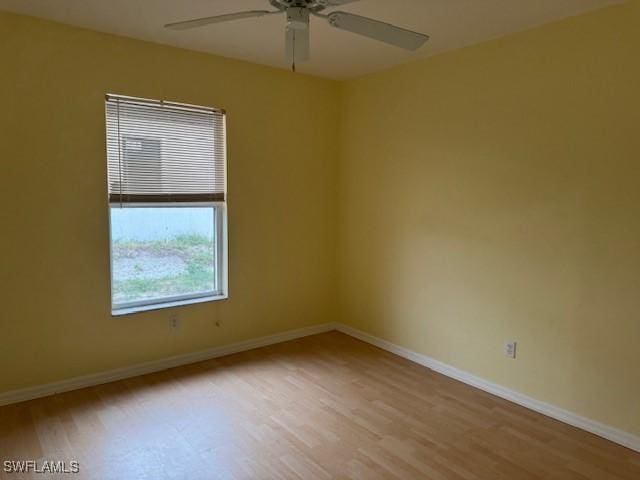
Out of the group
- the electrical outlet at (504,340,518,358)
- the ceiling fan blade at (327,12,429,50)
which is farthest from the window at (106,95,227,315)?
the electrical outlet at (504,340,518,358)

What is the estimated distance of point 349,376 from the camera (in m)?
3.41

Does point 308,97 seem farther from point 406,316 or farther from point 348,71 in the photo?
point 406,316

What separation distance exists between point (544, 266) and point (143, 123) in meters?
2.87

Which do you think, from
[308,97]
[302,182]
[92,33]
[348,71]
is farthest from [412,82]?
[92,33]

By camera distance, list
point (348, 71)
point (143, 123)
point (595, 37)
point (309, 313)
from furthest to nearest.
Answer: point (309, 313)
point (348, 71)
point (143, 123)
point (595, 37)

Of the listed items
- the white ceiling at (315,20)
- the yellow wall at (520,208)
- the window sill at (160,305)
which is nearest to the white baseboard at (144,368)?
the window sill at (160,305)

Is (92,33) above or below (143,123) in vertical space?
above

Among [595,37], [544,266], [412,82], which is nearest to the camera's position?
[595,37]

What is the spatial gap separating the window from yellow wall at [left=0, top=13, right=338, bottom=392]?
0.29 feet

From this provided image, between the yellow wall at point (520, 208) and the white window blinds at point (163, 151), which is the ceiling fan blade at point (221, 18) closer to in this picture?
the white window blinds at point (163, 151)

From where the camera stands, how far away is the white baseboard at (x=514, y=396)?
2555 millimetres

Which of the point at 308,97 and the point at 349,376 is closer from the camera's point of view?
the point at 349,376

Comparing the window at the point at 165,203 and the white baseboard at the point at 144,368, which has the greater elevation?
the window at the point at 165,203

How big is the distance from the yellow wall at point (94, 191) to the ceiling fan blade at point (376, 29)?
5.61ft
